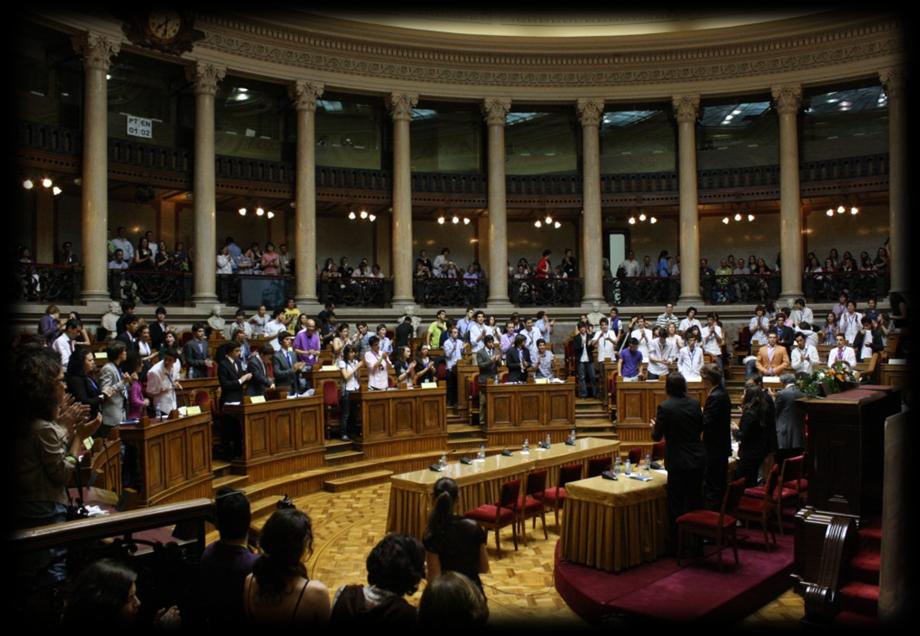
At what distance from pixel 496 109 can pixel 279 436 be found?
40.2ft

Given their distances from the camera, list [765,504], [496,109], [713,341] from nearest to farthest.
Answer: [765,504] < [713,341] < [496,109]

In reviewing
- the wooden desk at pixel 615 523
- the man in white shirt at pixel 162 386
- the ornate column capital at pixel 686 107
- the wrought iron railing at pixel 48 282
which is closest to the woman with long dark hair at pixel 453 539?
the wooden desk at pixel 615 523

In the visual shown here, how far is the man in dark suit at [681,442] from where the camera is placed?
20.3 ft

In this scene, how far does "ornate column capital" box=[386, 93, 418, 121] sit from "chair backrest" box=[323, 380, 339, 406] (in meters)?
9.42

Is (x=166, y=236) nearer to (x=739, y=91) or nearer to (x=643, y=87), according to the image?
(x=643, y=87)

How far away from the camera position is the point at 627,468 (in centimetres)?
729

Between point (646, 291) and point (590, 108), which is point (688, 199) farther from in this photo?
point (590, 108)

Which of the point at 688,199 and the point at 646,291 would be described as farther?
the point at 646,291

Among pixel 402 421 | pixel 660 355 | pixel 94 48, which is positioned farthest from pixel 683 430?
pixel 94 48

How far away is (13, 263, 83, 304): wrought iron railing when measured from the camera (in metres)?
14.2

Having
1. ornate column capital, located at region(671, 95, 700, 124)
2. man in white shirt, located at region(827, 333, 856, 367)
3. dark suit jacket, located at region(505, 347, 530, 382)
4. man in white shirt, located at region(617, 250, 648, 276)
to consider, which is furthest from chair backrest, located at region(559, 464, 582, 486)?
ornate column capital, located at region(671, 95, 700, 124)

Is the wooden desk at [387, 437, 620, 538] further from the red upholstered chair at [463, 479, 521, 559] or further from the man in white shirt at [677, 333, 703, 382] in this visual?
the man in white shirt at [677, 333, 703, 382]

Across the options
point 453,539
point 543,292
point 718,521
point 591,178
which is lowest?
point 718,521

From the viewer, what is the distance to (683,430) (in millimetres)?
6184
